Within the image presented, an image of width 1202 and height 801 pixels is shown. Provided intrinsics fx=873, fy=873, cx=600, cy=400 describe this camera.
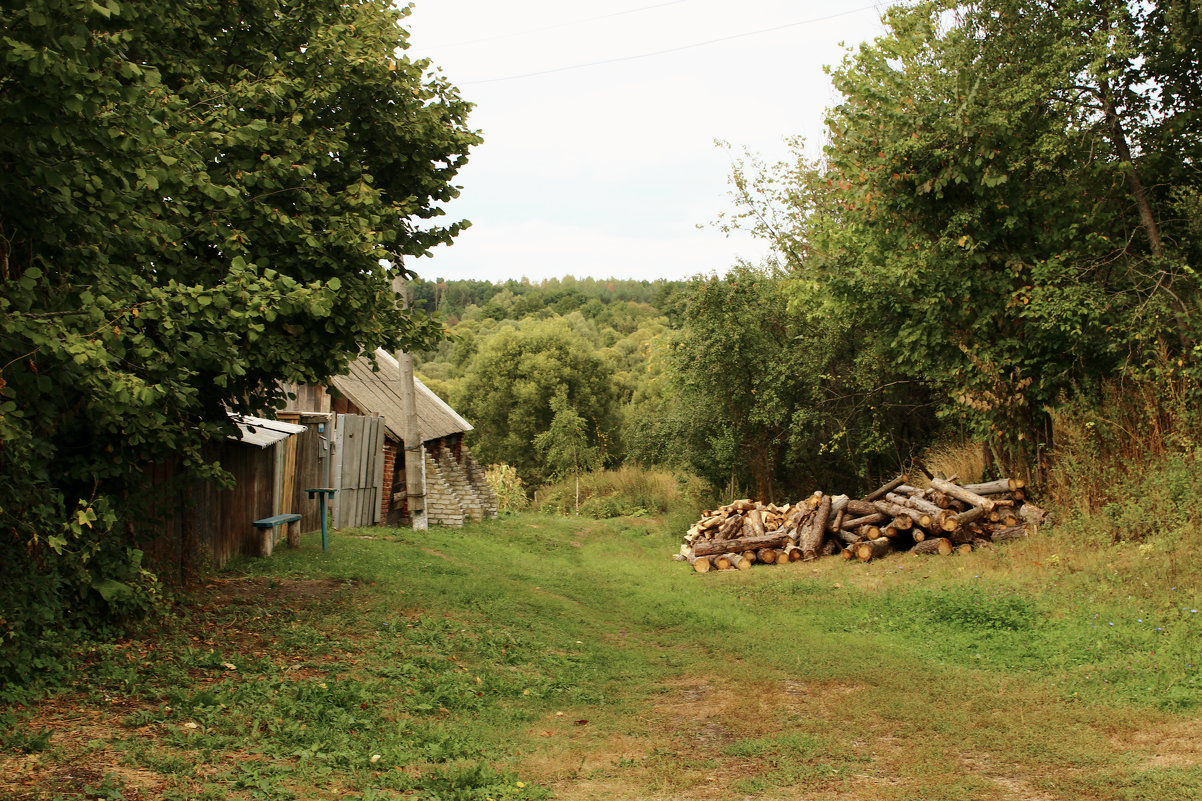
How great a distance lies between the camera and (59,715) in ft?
17.6

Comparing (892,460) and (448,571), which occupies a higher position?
(892,460)

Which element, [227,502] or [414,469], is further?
[414,469]

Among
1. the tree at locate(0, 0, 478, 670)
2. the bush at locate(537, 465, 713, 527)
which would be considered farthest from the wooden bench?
the bush at locate(537, 465, 713, 527)

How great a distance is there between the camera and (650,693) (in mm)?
7613

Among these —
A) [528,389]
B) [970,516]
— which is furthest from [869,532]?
[528,389]

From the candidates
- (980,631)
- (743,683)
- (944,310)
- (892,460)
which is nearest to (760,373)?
(892,460)

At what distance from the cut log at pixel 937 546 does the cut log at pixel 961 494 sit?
70 cm

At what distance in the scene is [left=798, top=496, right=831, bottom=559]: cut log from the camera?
14836 millimetres

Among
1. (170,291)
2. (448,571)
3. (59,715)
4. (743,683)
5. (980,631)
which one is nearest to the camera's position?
(59,715)

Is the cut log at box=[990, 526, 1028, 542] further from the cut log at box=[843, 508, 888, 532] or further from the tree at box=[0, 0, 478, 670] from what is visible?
the tree at box=[0, 0, 478, 670]

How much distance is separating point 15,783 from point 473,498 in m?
19.2

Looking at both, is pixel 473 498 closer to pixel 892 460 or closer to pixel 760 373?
pixel 760 373

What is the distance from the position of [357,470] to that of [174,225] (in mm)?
12457

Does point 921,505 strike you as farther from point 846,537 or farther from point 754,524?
point 754,524
